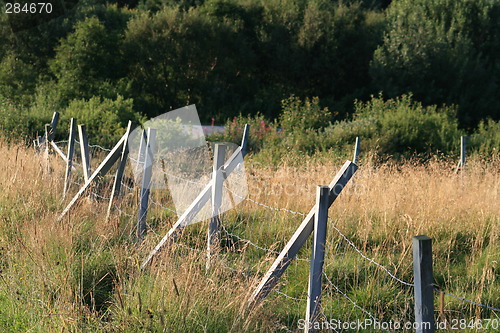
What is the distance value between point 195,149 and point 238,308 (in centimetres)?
801

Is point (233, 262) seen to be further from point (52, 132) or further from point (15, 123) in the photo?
point (15, 123)

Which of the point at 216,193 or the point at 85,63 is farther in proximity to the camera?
the point at 85,63

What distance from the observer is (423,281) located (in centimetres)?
239

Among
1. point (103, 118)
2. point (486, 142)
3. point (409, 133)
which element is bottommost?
point (486, 142)

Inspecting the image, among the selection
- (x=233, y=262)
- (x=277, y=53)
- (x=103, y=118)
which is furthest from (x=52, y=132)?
(x=277, y=53)

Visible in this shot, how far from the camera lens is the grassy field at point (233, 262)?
3367mm

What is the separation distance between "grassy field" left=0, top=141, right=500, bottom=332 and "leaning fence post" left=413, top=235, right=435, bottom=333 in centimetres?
20

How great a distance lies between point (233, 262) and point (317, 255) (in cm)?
132

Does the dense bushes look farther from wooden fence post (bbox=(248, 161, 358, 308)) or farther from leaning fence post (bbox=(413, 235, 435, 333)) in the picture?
leaning fence post (bbox=(413, 235, 435, 333))

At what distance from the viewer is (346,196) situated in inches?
255

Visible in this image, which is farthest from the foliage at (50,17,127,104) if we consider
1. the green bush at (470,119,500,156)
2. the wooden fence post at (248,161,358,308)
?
the wooden fence post at (248,161,358,308)

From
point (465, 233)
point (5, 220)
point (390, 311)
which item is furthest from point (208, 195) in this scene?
point (465, 233)

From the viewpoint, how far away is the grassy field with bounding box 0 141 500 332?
133 inches

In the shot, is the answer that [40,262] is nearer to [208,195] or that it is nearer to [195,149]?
[208,195]
